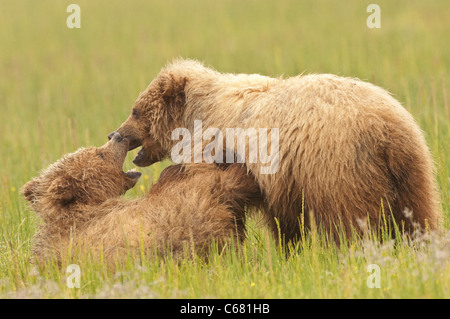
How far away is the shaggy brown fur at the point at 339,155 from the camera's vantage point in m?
4.88

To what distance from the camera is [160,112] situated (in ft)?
21.0

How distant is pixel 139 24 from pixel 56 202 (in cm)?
1253

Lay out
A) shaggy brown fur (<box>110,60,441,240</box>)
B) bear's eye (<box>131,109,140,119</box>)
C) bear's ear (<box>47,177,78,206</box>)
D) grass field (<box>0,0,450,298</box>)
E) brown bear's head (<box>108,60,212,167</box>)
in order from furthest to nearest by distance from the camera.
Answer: bear's eye (<box>131,109,140,119</box>), brown bear's head (<box>108,60,212,167</box>), bear's ear (<box>47,177,78,206</box>), shaggy brown fur (<box>110,60,441,240</box>), grass field (<box>0,0,450,298</box>)

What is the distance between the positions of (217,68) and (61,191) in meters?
7.28

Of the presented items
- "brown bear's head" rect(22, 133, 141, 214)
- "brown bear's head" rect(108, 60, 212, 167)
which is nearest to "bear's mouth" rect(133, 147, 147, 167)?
"brown bear's head" rect(108, 60, 212, 167)

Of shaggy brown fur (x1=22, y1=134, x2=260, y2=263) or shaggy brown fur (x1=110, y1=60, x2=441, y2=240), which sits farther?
shaggy brown fur (x1=22, y1=134, x2=260, y2=263)

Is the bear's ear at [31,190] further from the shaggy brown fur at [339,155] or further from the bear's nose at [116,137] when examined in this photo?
the shaggy brown fur at [339,155]

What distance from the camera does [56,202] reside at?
234 inches

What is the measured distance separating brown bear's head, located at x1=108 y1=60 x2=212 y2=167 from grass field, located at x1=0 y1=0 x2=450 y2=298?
1151 millimetres

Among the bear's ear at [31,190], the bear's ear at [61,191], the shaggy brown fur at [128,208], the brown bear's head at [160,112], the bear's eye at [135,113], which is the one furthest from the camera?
the bear's eye at [135,113]

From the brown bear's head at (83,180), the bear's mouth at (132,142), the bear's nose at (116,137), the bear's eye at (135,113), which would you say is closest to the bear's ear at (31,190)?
the brown bear's head at (83,180)

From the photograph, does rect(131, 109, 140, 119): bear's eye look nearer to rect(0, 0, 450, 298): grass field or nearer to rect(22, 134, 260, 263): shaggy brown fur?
rect(22, 134, 260, 263): shaggy brown fur

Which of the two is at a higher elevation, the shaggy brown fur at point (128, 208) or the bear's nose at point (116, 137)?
the bear's nose at point (116, 137)

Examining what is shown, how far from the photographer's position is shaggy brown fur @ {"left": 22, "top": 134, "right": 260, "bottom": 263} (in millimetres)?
5289
